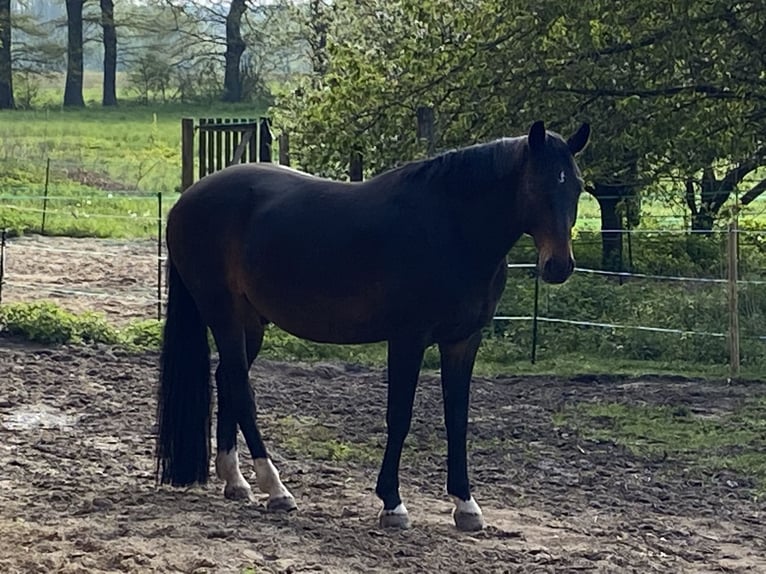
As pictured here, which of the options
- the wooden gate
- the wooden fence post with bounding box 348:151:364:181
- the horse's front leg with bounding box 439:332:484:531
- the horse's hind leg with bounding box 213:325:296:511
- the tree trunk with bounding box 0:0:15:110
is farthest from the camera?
the tree trunk with bounding box 0:0:15:110

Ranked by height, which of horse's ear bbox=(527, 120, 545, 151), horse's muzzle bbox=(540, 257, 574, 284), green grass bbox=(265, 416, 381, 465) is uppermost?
horse's ear bbox=(527, 120, 545, 151)

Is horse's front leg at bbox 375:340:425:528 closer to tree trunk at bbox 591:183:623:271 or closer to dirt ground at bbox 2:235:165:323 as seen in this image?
dirt ground at bbox 2:235:165:323

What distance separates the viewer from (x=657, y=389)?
855cm

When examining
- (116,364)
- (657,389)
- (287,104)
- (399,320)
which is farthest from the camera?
(287,104)

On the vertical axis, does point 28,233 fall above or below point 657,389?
above

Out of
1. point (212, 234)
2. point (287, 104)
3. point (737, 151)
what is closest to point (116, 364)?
point (212, 234)

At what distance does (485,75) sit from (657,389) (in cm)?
318

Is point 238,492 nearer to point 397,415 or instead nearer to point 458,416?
point 397,415

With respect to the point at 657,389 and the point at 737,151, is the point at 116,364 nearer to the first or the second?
the point at 657,389

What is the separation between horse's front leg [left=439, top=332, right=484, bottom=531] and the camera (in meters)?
5.19

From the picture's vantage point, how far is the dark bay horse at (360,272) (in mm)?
5062

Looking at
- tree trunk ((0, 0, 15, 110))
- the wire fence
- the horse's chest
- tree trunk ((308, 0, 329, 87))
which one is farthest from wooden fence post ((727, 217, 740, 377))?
tree trunk ((0, 0, 15, 110))

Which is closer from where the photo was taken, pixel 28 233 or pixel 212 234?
pixel 212 234

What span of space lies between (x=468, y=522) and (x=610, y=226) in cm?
963
